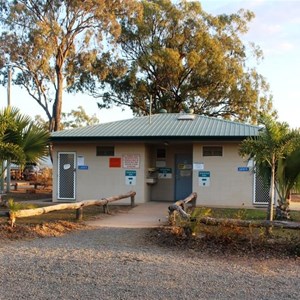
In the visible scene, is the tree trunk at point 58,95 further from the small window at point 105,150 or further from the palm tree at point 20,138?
the palm tree at point 20,138

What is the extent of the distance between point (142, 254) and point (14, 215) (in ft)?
12.0

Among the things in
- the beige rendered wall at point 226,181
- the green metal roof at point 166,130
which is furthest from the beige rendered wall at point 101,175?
the beige rendered wall at point 226,181

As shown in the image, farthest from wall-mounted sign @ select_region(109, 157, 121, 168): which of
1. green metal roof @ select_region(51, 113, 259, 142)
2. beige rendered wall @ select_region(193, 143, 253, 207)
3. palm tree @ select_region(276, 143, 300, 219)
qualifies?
palm tree @ select_region(276, 143, 300, 219)

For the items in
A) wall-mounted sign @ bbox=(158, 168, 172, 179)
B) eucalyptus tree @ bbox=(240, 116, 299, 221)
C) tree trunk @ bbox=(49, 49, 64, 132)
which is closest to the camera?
eucalyptus tree @ bbox=(240, 116, 299, 221)

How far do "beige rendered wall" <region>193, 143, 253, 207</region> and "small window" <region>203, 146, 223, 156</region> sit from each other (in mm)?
126

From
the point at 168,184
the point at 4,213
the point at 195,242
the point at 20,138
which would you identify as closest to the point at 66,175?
the point at 168,184

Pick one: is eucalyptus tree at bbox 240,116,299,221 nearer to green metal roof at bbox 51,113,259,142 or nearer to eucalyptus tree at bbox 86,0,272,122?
green metal roof at bbox 51,113,259,142

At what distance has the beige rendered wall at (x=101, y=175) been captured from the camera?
18219 mm

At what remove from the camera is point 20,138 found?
12.1m

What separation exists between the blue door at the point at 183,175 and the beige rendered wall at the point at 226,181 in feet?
4.72

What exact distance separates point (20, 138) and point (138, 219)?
3.98 metres

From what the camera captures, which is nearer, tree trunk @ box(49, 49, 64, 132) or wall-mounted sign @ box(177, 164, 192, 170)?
wall-mounted sign @ box(177, 164, 192, 170)

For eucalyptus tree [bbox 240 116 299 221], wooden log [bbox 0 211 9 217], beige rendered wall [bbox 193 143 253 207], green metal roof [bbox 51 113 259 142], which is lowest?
wooden log [bbox 0 211 9 217]

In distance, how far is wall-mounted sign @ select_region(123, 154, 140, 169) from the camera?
1823 cm
